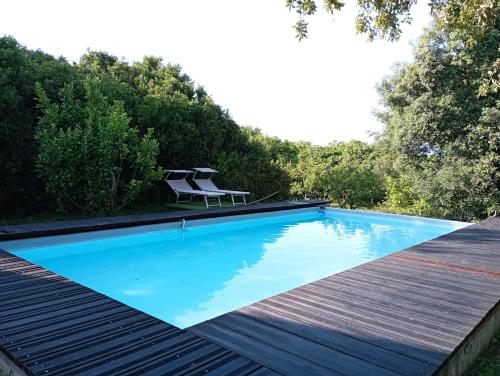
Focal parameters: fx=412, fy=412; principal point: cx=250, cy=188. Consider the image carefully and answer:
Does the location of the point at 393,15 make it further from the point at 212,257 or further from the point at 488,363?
the point at 488,363

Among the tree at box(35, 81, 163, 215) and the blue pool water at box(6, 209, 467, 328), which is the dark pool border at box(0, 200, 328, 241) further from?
the tree at box(35, 81, 163, 215)

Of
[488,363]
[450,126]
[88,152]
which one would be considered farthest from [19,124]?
[450,126]

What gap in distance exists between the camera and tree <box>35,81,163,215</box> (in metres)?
7.48

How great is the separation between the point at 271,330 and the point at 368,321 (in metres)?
0.77

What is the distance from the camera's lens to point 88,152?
7637mm

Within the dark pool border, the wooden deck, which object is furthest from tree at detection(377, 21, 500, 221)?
the wooden deck

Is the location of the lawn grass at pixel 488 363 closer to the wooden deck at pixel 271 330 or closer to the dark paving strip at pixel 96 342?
the wooden deck at pixel 271 330

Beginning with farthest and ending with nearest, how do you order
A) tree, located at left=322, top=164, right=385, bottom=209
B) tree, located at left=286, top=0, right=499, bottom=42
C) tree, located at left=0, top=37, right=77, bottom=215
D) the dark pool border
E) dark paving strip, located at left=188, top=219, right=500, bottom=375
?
1. tree, located at left=322, top=164, right=385, bottom=209
2. tree, located at left=0, top=37, right=77, bottom=215
3. the dark pool border
4. tree, located at left=286, top=0, right=499, bottom=42
5. dark paving strip, located at left=188, top=219, right=500, bottom=375

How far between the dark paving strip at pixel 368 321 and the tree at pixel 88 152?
5.25 m

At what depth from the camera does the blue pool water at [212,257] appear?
493cm

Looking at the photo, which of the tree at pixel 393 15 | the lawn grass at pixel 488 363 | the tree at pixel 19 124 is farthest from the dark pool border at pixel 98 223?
the lawn grass at pixel 488 363

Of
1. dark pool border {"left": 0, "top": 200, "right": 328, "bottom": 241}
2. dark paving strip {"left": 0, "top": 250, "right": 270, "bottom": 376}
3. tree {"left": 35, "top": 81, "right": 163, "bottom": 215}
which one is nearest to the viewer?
dark paving strip {"left": 0, "top": 250, "right": 270, "bottom": 376}

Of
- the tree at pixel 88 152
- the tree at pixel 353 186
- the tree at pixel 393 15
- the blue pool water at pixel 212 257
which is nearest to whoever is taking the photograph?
the blue pool water at pixel 212 257

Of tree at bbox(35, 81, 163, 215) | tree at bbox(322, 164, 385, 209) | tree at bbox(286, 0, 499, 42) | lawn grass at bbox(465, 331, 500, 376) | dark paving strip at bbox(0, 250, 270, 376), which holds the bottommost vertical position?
lawn grass at bbox(465, 331, 500, 376)
